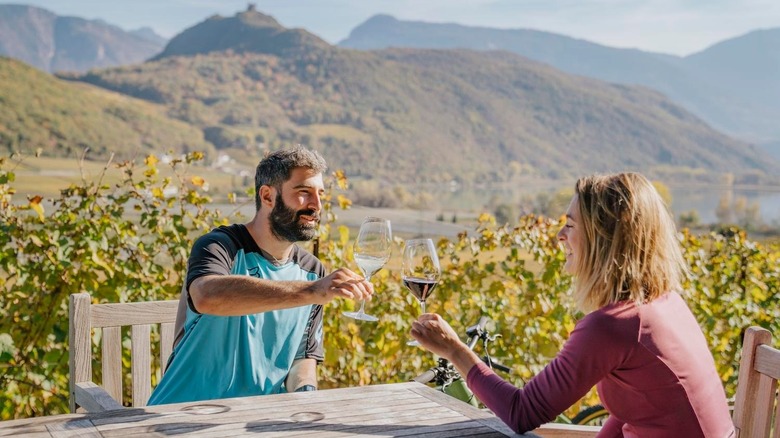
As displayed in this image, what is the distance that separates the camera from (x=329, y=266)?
3.79 meters

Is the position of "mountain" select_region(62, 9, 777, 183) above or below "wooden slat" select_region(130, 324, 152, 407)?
above

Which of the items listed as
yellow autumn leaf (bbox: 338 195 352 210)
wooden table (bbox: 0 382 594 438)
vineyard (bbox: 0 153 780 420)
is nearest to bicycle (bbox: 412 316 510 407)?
wooden table (bbox: 0 382 594 438)

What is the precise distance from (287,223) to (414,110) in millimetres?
75299

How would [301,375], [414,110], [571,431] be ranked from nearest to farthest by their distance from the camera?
[571,431] < [301,375] < [414,110]

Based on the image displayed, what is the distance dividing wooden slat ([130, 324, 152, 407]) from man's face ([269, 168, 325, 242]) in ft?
1.91

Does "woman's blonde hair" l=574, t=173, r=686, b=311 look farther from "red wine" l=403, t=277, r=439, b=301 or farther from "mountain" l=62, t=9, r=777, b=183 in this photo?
"mountain" l=62, t=9, r=777, b=183

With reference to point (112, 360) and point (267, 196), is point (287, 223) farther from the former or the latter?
point (112, 360)

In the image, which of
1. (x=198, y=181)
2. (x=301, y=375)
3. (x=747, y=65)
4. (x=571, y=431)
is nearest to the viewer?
(x=571, y=431)

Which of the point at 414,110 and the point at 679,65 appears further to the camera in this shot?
the point at 679,65

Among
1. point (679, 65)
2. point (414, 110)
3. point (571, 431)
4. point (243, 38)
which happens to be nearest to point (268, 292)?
point (571, 431)

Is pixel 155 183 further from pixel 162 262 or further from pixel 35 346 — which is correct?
pixel 35 346

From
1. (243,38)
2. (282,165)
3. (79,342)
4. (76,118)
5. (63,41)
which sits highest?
(63,41)

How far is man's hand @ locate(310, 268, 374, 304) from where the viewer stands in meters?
1.82

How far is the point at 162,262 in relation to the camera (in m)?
3.56
